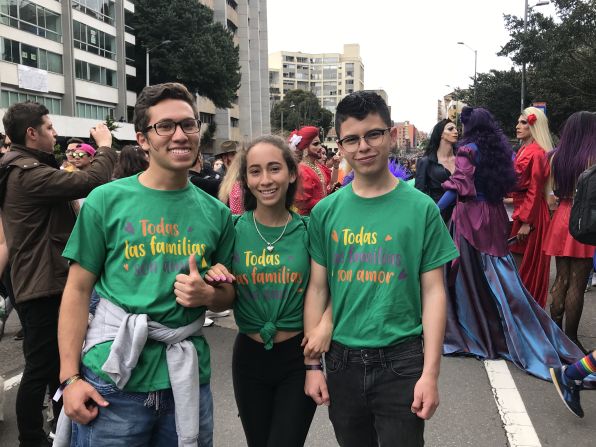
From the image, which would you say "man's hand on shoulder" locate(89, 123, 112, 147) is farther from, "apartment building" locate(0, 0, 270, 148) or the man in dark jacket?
"apartment building" locate(0, 0, 270, 148)

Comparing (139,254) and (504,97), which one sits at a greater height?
(504,97)

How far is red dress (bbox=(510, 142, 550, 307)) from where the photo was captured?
5.47m

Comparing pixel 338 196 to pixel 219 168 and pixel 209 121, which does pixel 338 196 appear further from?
pixel 209 121

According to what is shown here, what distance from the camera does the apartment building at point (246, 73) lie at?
198 feet

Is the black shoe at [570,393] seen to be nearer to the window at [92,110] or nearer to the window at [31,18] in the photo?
the window at [31,18]

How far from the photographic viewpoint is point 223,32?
149 feet

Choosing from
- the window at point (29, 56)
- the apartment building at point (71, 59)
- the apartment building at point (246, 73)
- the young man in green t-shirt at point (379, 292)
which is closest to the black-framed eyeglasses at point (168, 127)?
the young man in green t-shirt at point (379, 292)

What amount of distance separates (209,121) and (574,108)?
42658 mm

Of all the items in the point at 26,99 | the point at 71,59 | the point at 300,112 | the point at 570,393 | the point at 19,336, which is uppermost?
the point at 300,112

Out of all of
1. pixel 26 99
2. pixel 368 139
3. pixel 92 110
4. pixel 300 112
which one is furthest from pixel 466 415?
pixel 300 112

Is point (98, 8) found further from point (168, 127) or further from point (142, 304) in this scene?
point (142, 304)

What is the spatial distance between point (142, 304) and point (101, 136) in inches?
71.9

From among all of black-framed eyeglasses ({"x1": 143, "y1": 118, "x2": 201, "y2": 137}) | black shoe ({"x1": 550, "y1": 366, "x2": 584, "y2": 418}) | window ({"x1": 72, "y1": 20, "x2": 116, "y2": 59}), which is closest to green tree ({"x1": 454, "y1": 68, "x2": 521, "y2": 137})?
window ({"x1": 72, "y1": 20, "x2": 116, "y2": 59})

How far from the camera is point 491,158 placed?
4.82m
